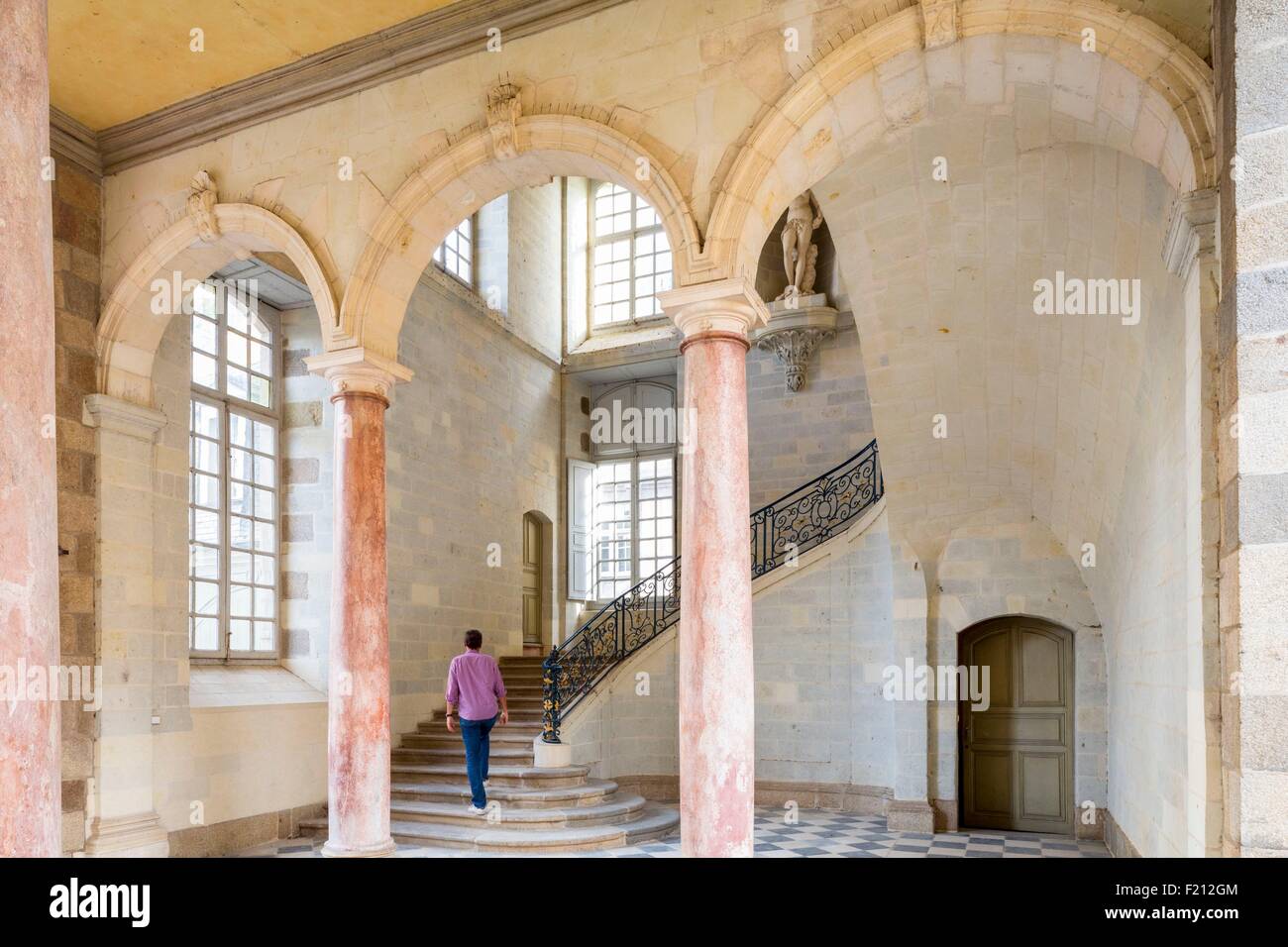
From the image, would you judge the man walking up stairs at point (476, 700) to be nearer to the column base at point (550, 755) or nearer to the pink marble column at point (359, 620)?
the column base at point (550, 755)

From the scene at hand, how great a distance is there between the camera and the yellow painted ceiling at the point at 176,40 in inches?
236

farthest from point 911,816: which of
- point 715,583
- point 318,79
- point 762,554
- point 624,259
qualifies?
point 624,259

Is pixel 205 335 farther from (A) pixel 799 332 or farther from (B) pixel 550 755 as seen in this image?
(A) pixel 799 332

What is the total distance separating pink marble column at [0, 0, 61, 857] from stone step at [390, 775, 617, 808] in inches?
226

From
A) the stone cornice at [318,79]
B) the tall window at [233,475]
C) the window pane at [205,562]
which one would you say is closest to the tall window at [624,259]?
the tall window at [233,475]

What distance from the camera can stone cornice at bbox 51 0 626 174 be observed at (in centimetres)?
587

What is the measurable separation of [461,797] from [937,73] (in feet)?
20.7

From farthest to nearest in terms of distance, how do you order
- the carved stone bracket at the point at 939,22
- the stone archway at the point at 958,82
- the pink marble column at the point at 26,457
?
the carved stone bracket at the point at 939,22, the stone archway at the point at 958,82, the pink marble column at the point at 26,457

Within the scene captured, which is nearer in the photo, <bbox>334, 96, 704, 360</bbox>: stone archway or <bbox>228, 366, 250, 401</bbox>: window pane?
A: <bbox>334, 96, 704, 360</bbox>: stone archway

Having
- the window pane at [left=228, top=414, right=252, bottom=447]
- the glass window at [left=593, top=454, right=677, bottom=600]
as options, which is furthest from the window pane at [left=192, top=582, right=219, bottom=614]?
the glass window at [left=593, top=454, right=677, bottom=600]

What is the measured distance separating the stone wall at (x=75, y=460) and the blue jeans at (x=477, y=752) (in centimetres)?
245

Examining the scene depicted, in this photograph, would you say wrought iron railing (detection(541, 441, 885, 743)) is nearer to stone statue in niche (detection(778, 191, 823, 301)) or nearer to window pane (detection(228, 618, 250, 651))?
stone statue in niche (detection(778, 191, 823, 301))
